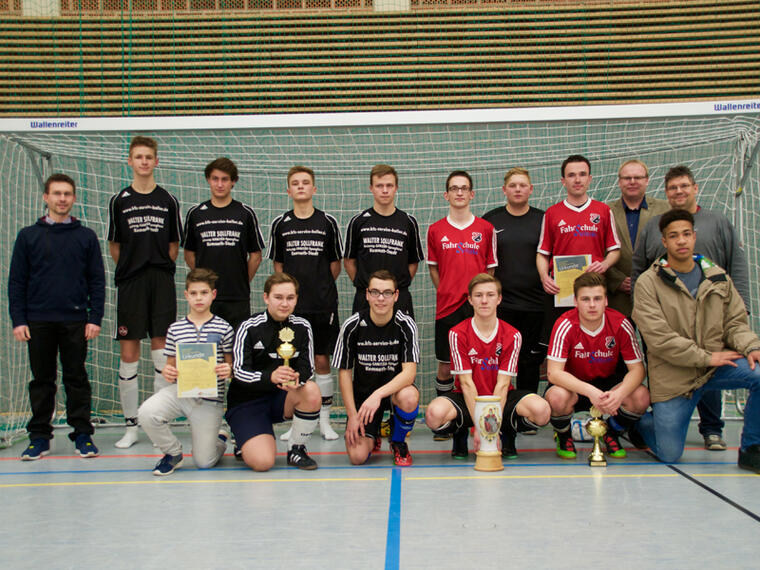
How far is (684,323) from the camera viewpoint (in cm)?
351

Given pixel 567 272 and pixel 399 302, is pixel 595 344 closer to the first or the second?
pixel 567 272

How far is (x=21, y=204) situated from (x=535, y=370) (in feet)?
15.3

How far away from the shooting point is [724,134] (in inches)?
200

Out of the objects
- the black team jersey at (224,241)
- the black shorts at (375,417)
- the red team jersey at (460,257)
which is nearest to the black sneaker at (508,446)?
the black shorts at (375,417)

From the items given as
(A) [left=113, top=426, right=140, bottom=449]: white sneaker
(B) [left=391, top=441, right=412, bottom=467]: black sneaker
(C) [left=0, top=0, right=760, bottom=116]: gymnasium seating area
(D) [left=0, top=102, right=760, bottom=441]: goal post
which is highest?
(C) [left=0, top=0, right=760, bottom=116]: gymnasium seating area

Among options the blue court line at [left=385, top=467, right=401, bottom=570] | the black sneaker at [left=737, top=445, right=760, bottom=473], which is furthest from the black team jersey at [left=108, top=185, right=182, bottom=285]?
the black sneaker at [left=737, top=445, right=760, bottom=473]

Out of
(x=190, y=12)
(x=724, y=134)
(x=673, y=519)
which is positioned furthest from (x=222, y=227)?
(x=190, y=12)

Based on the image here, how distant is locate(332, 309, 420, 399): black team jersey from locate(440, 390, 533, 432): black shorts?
363 millimetres

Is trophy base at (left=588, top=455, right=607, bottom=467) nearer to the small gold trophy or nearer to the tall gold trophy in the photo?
the small gold trophy

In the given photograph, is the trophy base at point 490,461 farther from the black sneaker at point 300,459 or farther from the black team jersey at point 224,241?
the black team jersey at point 224,241

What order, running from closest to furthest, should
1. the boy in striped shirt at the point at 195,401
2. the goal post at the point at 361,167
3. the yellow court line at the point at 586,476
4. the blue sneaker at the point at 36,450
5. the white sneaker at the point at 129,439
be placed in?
the yellow court line at the point at 586,476, the boy in striped shirt at the point at 195,401, the blue sneaker at the point at 36,450, the white sneaker at the point at 129,439, the goal post at the point at 361,167

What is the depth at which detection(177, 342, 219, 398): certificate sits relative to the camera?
352 cm

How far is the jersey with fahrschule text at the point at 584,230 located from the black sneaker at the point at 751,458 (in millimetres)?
1441

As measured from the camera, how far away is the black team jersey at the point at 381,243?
434 cm
